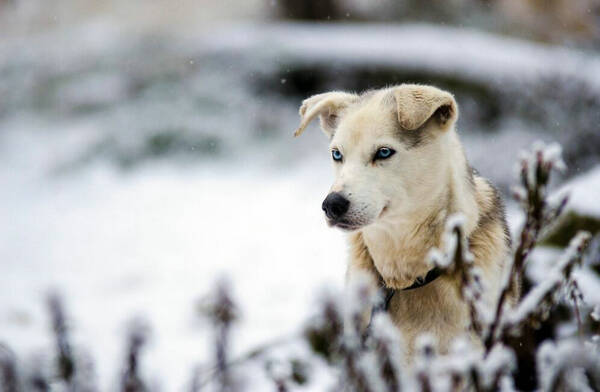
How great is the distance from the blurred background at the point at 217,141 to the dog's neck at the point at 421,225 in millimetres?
1587

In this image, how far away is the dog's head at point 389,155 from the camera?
221cm

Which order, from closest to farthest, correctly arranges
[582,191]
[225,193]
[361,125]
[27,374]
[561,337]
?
[27,374] < [361,125] < [561,337] < [582,191] < [225,193]

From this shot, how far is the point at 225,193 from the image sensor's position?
8.98 meters

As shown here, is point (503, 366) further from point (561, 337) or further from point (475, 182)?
point (561, 337)

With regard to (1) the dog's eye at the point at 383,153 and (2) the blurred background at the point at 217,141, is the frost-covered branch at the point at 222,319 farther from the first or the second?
(2) the blurred background at the point at 217,141

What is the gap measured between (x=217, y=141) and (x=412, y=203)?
765 cm

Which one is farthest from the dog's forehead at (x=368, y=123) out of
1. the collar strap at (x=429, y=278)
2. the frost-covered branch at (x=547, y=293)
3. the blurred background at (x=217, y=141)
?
the blurred background at (x=217, y=141)

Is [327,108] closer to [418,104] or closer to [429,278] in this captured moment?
[418,104]

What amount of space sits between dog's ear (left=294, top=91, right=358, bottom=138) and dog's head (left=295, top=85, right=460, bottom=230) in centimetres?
6

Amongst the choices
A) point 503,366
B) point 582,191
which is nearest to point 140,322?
point 503,366

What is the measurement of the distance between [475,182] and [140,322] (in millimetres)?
1843

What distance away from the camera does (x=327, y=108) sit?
2.73 m

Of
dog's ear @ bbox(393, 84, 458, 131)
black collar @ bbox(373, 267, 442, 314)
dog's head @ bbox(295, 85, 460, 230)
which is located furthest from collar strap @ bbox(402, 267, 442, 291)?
dog's ear @ bbox(393, 84, 458, 131)

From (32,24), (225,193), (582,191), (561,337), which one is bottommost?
(32,24)
